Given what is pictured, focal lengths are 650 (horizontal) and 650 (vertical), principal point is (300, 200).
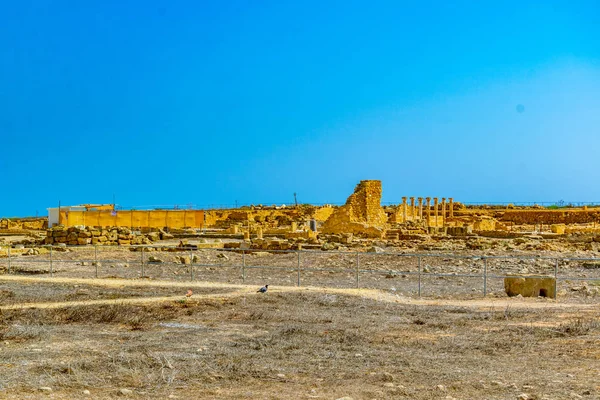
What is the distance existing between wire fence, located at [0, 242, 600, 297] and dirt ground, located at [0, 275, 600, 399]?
9.97ft

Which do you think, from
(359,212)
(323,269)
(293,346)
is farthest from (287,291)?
(359,212)

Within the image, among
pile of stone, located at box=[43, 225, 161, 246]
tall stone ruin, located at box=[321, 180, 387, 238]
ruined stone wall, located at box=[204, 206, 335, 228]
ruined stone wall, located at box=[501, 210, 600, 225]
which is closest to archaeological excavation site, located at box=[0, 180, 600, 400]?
pile of stone, located at box=[43, 225, 161, 246]

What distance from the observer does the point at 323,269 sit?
2050 centimetres

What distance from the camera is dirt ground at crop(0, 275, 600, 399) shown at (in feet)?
25.2

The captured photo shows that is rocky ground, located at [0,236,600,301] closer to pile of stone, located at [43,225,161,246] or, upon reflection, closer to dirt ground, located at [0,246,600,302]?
dirt ground, located at [0,246,600,302]

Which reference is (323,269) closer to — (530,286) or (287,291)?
(287,291)

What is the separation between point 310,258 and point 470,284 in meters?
9.41

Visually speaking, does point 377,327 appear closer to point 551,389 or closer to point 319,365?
point 319,365

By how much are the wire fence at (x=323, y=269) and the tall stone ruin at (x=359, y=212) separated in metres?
14.1

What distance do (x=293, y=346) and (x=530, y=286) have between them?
29.8 feet

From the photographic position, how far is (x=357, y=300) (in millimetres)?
15781

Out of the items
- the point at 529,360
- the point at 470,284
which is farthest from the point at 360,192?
the point at 529,360

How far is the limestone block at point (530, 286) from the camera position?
16.7 metres

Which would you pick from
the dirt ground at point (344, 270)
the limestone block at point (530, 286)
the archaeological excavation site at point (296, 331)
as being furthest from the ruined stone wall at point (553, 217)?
the limestone block at point (530, 286)
